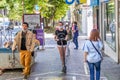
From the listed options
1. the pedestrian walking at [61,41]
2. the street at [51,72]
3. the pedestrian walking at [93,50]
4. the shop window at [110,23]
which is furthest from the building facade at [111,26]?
the pedestrian walking at [93,50]

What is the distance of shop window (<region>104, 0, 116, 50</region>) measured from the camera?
18.8 meters

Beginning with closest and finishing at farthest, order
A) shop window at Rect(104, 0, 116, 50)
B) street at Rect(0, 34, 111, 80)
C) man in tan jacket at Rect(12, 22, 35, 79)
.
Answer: man in tan jacket at Rect(12, 22, 35, 79)
street at Rect(0, 34, 111, 80)
shop window at Rect(104, 0, 116, 50)

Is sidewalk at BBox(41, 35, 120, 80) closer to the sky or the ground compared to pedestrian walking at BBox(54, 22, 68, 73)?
closer to the ground

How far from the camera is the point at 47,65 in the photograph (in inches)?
650

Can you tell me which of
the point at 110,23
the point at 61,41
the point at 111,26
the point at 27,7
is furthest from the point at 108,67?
the point at 27,7

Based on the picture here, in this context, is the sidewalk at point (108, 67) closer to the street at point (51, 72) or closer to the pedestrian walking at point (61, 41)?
the street at point (51, 72)

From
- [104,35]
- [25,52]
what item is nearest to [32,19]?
[104,35]

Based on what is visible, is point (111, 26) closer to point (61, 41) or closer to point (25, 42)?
point (61, 41)

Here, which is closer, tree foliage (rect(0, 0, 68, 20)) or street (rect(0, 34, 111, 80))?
street (rect(0, 34, 111, 80))

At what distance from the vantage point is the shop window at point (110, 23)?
1877cm

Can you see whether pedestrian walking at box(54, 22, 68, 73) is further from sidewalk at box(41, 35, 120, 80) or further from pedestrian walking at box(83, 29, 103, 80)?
pedestrian walking at box(83, 29, 103, 80)

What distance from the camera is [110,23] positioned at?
781 inches

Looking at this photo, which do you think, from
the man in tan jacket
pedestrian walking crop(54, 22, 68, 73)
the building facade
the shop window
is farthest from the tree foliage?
the man in tan jacket

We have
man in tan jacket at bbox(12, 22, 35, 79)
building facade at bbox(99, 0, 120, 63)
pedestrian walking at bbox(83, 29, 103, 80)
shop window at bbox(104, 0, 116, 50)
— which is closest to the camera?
pedestrian walking at bbox(83, 29, 103, 80)
